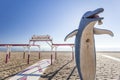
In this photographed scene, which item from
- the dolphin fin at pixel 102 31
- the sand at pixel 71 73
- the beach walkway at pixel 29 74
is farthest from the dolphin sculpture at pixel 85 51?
the beach walkway at pixel 29 74

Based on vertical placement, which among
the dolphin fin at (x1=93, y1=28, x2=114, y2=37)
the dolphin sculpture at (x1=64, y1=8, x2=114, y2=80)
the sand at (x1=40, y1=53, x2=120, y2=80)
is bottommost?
the sand at (x1=40, y1=53, x2=120, y2=80)

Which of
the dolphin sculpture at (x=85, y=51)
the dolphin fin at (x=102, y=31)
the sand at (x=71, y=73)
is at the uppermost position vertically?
the dolphin fin at (x=102, y=31)

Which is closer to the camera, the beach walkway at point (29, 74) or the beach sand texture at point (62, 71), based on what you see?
the beach walkway at point (29, 74)

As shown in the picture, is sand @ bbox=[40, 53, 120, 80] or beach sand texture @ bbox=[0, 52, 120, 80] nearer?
sand @ bbox=[40, 53, 120, 80]

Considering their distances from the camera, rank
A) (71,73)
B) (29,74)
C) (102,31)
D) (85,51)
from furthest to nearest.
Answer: (71,73), (29,74), (102,31), (85,51)

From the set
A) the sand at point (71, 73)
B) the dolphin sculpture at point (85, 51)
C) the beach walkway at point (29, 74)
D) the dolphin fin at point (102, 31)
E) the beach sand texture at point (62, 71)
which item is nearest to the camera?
the dolphin sculpture at point (85, 51)

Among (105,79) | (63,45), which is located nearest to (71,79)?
(105,79)

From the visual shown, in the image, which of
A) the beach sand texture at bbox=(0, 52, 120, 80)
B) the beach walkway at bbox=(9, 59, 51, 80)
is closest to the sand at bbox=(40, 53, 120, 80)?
the beach sand texture at bbox=(0, 52, 120, 80)

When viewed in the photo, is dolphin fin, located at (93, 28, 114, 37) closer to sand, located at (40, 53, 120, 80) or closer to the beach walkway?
sand, located at (40, 53, 120, 80)

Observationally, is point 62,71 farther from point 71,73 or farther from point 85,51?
point 85,51

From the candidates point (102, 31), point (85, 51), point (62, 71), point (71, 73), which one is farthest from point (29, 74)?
point (102, 31)

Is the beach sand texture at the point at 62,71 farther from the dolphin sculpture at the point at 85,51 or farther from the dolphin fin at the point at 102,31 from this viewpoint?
the dolphin fin at the point at 102,31

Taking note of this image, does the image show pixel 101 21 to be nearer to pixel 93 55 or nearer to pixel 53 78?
pixel 93 55

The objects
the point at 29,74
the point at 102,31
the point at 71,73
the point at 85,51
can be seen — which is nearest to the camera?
the point at 85,51
